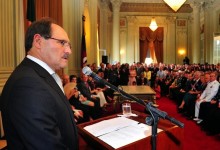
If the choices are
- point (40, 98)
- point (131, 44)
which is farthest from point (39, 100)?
point (131, 44)

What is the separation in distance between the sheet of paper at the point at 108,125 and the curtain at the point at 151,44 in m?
16.0

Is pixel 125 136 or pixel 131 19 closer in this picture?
pixel 125 136

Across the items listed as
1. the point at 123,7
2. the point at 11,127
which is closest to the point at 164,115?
the point at 11,127

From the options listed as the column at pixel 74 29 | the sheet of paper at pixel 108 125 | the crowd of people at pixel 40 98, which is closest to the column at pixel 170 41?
the column at pixel 74 29

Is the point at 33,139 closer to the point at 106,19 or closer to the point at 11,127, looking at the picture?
the point at 11,127

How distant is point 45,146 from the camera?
3.08 feet

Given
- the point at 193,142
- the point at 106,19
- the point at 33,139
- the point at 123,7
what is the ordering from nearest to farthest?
1. the point at 33,139
2. the point at 193,142
3. the point at 106,19
4. the point at 123,7

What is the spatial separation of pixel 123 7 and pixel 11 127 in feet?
55.2

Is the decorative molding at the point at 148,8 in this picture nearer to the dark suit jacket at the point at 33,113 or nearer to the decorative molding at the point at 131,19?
the decorative molding at the point at 131,19

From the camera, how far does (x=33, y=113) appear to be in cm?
93

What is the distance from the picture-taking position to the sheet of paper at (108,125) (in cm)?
179

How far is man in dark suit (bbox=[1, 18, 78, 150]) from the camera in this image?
3.05 feet

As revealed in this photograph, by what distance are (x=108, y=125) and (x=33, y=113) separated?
43.2 inches

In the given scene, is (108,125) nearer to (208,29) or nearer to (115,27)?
(115,27)
